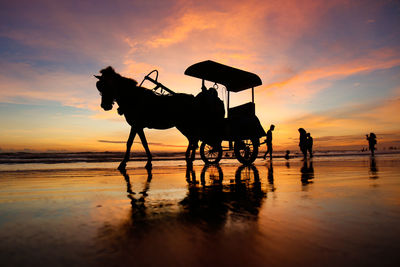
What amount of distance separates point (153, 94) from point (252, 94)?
4298 millimetres

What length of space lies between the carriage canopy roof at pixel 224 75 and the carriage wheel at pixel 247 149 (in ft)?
7.71

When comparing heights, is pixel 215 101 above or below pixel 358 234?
above

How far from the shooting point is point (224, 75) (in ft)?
33.9

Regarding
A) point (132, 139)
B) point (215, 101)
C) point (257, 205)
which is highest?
point (215, 101)

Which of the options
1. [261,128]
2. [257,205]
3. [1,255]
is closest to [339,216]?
[257,205]

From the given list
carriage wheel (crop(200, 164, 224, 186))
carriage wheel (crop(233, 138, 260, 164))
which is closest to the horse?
carriage wheel (crop(200, 164, 224, 186))

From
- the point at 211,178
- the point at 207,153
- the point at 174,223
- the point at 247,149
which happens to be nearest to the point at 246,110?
the point at 247,149

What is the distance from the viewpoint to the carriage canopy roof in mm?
9633

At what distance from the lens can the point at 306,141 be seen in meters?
20.5

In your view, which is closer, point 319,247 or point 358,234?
point 319,247

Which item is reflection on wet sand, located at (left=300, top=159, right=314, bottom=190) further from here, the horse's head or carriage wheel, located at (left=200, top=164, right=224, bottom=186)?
the horse's head

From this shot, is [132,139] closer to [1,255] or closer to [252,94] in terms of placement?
[252,94]

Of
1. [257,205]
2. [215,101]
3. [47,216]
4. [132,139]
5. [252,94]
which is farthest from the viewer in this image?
[252,94]

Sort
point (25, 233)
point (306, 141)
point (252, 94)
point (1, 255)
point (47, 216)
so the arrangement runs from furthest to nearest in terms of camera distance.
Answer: point (306, 141)
point (252, 94)
point (47, 216)
point (25, 233)
point (1, 255)
